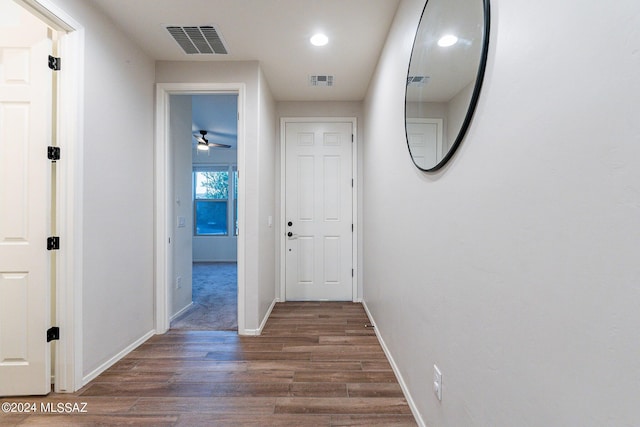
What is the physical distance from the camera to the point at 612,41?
58cm

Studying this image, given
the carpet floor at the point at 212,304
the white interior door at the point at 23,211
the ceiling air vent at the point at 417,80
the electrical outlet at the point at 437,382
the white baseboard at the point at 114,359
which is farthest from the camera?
the carpet floor at the point at 212,304

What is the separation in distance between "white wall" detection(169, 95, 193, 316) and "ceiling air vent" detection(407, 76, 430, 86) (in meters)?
2.45

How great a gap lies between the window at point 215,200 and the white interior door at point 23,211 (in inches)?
219

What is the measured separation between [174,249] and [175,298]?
21.9 inches

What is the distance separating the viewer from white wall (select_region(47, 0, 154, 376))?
2.08 m

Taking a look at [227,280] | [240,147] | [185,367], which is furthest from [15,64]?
[227,280]

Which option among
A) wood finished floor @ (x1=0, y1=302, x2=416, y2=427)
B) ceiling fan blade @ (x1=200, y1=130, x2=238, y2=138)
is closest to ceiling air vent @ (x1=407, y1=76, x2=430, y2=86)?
wood finished floor @ (x1=0, y1=302, x2=416, y2=427)

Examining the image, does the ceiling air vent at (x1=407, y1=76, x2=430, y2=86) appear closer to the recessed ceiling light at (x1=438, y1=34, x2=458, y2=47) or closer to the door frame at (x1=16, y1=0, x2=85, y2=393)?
the recessed ceiling light at (x1=438, y1=34, x2=458, y2=47)

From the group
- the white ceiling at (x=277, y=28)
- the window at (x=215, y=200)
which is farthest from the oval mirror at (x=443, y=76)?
the window at (x=215, y=200)

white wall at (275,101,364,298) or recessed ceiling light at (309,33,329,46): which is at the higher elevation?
recessed ceiling light at (309,33,329,46)

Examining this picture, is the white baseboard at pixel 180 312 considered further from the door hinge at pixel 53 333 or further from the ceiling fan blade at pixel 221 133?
the ceiling fan blade at pixel 221 133

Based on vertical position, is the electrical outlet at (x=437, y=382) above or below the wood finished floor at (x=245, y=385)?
above

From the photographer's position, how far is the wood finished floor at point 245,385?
5.66 feet

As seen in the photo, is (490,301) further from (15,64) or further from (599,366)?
(15,64)
